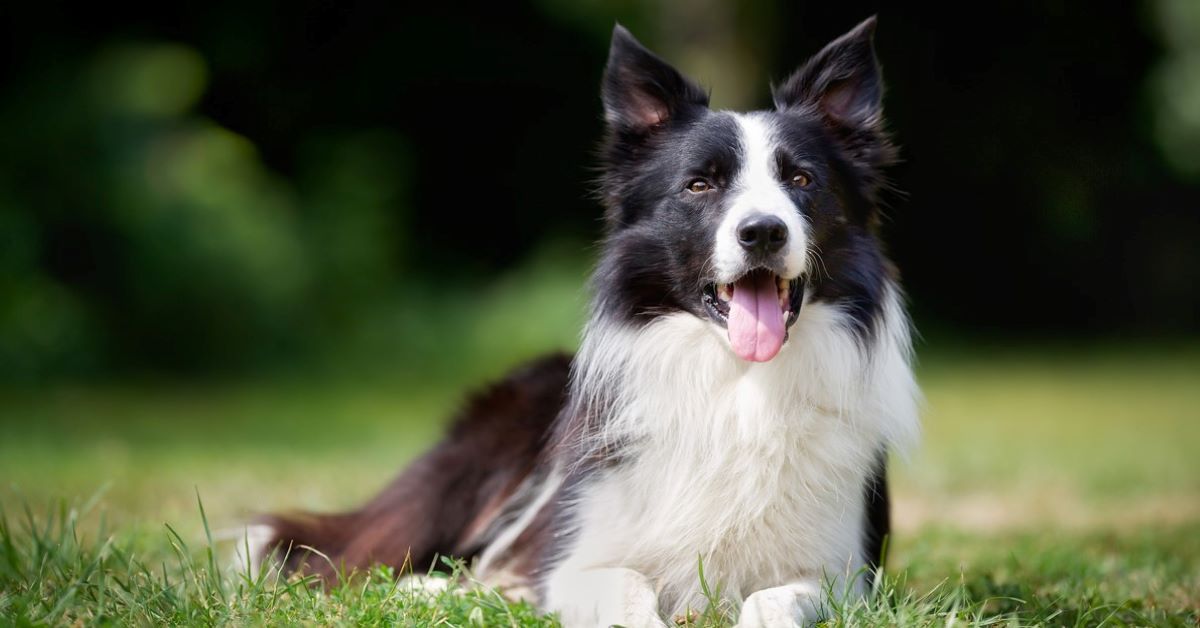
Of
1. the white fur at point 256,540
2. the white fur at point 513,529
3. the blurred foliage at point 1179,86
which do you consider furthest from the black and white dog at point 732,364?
the blurred foliage at point 1179,86

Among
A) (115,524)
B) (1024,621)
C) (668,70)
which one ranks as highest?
(668,70)

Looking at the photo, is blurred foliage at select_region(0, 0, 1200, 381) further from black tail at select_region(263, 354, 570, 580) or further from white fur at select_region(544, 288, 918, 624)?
white fur at select_region(544, 288, 918, 624)

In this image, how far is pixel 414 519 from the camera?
14.4 ft

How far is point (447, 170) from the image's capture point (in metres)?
15.6

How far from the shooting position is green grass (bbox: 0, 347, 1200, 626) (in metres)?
3.38

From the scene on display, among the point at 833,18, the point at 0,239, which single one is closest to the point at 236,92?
the point at 0,239

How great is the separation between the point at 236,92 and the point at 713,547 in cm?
1141

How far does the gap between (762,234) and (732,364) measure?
0.45m

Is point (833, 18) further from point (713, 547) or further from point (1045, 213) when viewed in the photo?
point (713, 547)

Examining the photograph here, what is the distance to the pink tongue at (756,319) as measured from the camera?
3449 mm

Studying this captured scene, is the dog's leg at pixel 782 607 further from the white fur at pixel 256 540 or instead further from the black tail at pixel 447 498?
the white fur at pixel 256 540

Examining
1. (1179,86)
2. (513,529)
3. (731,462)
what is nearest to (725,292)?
(731,462)

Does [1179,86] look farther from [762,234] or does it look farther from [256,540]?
[256,540]

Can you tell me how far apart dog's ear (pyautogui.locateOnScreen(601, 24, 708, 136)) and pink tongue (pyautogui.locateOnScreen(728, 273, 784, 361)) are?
2.32ft
